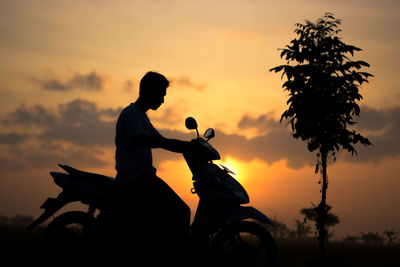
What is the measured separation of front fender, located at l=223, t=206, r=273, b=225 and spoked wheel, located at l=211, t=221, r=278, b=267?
16cm

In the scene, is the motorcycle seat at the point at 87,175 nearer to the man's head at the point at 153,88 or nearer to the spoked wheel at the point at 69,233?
the spoked wheel at the point at 69,233

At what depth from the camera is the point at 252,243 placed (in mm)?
5816

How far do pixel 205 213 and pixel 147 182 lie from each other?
0.73 meters

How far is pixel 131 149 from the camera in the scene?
5484mm

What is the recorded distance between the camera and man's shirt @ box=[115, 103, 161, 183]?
5.43 meters

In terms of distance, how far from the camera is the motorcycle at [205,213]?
A: 18.4 ft

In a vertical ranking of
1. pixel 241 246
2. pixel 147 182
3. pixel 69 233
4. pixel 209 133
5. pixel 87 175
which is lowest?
pixel 241 246

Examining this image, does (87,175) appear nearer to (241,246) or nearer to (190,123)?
(190,123)

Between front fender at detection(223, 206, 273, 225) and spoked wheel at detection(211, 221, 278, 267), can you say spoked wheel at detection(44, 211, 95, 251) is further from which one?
front fender at detection(223, 206, 273, 225)

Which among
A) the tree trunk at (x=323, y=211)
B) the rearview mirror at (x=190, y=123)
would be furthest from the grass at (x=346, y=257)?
the rearview mirror at (x=190, y=123)

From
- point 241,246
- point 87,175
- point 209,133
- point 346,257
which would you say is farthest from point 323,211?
point 87,175

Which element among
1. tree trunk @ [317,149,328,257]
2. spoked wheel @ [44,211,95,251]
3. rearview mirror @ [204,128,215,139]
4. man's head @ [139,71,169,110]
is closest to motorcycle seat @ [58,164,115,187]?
spoked wheel @ [44,211,95,251]

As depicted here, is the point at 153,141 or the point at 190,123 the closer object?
the point at 153,141

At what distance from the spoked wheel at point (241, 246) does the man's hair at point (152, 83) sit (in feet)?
5.73
